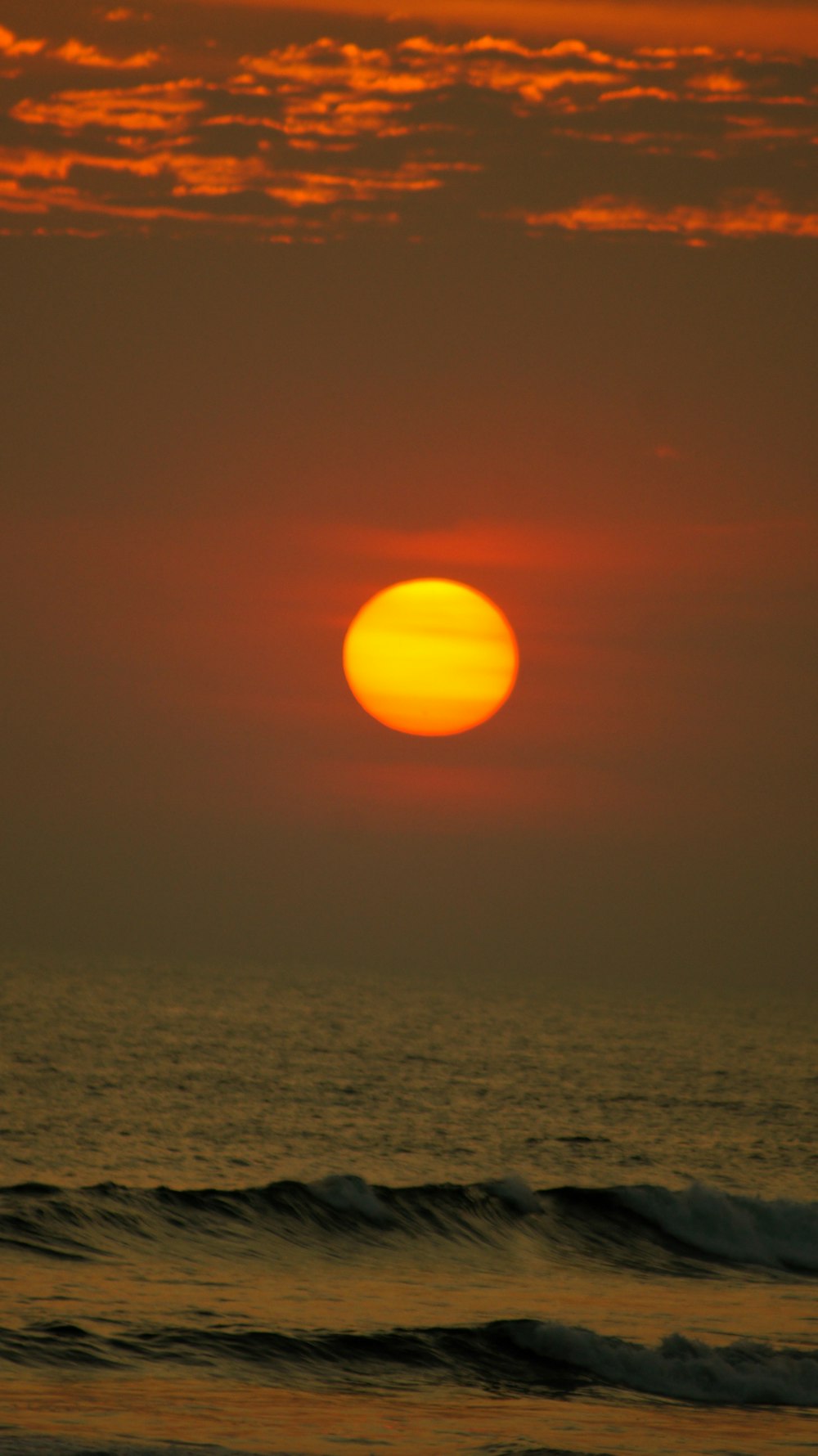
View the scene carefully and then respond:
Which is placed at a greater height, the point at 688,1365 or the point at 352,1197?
the point at 352,1197

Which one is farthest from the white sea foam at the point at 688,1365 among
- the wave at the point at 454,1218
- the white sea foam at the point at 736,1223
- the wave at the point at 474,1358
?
the white sea foam at the point at 736,1223

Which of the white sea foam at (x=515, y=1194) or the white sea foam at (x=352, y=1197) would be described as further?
the white sea foam at (x=515, y=1194)

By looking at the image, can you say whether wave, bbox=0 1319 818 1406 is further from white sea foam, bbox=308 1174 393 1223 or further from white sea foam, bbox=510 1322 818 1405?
white sea foam, bbox=308 1174 393 1223

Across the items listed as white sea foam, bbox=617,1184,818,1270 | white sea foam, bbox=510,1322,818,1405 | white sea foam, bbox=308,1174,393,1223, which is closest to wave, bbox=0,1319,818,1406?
white sea foam, bbox=510,1322,818,1405

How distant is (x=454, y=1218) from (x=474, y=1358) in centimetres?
1178

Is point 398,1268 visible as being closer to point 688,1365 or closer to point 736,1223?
point 688,1365

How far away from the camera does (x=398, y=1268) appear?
96.7 ft

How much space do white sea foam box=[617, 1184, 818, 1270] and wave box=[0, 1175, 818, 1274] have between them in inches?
1.3

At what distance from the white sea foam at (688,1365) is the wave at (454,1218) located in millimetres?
8997

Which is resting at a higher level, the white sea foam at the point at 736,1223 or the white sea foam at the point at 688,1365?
the white sea foam at the point at 736,1223

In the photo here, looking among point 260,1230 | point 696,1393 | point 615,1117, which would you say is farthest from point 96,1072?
point 696,1393

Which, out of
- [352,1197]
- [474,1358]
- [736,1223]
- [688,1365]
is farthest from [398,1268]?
[736,1223]

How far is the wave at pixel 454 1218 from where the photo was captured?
30125mm

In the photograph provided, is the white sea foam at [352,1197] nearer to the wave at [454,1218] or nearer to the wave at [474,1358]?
the wave at [454,1218]
